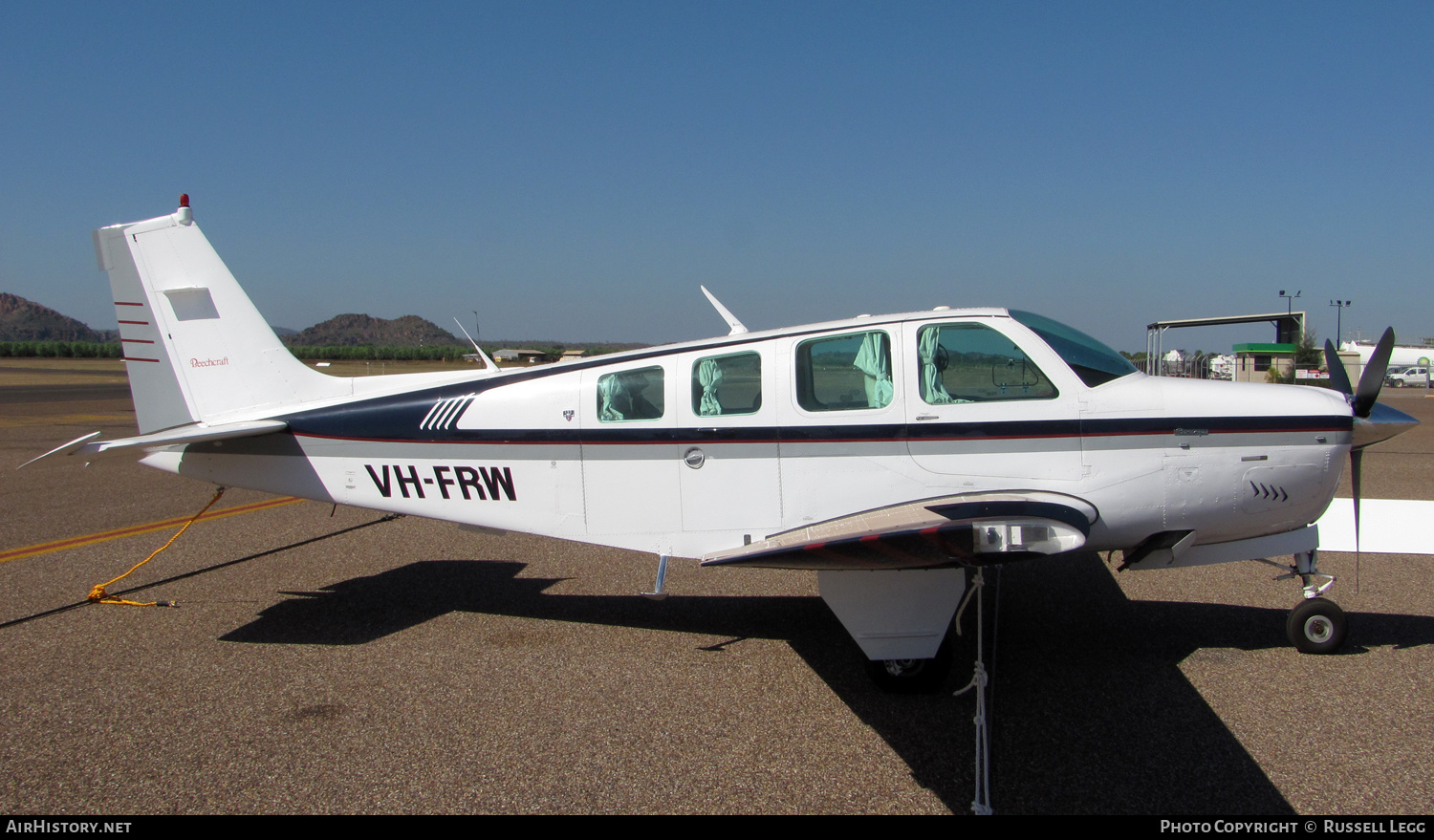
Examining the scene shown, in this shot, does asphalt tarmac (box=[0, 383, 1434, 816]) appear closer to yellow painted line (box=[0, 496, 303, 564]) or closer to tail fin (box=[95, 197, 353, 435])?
yellow painted line (box=[0, 496, 303, 564])

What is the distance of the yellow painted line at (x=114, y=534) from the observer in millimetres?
7469

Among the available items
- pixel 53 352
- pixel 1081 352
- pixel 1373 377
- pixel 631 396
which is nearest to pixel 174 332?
pixel 631 396

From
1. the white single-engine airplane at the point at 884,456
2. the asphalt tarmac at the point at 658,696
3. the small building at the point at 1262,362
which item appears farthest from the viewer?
the small building at the point at 1262,362

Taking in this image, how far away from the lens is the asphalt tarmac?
3549 millimetres

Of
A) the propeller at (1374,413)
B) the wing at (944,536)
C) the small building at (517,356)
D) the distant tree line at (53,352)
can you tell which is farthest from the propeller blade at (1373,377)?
the distant tree line at (53,352)

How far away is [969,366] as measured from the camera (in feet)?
15.0

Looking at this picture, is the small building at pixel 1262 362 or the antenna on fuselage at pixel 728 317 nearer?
the antenna on fuselage at pixel 728 317

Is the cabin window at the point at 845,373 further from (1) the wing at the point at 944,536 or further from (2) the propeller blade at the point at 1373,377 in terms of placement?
(2) the propeller blade at the point at 1373,377

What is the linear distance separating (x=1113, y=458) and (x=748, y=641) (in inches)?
102

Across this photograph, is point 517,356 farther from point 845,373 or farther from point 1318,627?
point 1318,627

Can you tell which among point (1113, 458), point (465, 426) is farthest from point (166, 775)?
point (1113, 458)

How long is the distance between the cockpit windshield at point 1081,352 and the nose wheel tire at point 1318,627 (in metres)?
1.98

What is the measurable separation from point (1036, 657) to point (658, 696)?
8.06ft

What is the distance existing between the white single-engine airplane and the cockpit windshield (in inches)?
0.7
